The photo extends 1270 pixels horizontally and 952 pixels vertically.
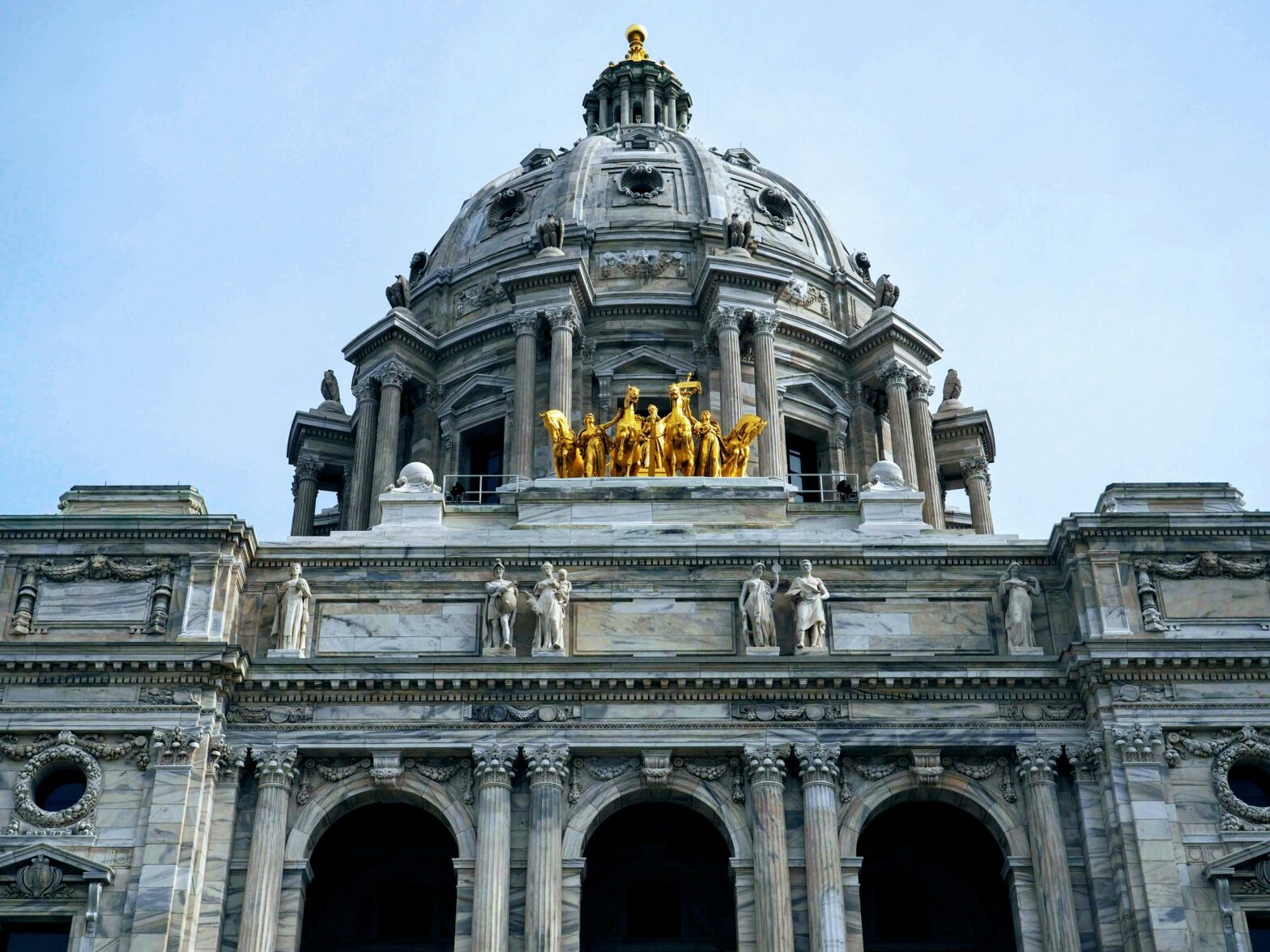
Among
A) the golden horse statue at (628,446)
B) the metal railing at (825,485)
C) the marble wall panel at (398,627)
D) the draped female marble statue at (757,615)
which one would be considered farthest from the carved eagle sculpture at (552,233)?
the draped female marble statue at (757,615)

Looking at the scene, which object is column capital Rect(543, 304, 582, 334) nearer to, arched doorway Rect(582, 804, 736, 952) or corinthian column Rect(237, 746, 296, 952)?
arched doorway Rect(582, 804, 736, 952)

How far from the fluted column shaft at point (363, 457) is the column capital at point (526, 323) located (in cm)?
537

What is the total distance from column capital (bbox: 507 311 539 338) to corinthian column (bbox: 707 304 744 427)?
17.3ft

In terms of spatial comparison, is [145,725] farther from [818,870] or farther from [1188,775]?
[1188,775]

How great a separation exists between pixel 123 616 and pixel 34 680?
2.20 metres

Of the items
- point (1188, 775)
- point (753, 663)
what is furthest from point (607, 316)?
point (1188, 775)

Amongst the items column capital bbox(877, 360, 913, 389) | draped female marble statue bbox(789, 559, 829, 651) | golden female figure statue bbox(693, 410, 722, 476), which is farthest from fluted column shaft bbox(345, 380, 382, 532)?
draped female marble statue bbox(789, 559, 829, 651)

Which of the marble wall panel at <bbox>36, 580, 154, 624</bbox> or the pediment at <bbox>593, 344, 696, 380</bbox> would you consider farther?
the pediment at <bbox>593, 344, 696, 380</bbox>

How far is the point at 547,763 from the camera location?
39.2 metres

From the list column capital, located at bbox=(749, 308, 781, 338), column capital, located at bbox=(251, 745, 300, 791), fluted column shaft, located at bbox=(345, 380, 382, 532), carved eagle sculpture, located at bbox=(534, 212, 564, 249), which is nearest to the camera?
column capital, located at bbox=(251, 745, 300, 791)

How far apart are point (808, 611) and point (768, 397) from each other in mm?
18393

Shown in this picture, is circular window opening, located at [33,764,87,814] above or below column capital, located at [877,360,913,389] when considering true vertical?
below

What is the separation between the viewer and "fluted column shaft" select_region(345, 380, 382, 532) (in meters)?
60.1

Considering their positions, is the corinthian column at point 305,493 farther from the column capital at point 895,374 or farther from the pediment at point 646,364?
A: the column capital at point 895,374
